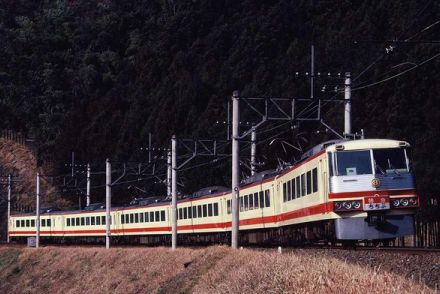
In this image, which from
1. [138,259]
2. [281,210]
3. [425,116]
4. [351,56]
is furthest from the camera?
[351,56]

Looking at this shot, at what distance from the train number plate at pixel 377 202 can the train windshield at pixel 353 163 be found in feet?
2.87

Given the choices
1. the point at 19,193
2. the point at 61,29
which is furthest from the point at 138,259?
the point at 61,29

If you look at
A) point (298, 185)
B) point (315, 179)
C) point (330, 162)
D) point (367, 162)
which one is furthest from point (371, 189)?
point (298, 185)

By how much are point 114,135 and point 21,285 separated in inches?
1877

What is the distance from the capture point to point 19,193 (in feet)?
323

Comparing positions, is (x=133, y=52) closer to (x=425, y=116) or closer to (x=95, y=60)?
(x=95, y=60)

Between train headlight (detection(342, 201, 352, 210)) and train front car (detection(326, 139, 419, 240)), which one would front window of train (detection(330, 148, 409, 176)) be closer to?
train front car (detection(326, 139, 419, 240))

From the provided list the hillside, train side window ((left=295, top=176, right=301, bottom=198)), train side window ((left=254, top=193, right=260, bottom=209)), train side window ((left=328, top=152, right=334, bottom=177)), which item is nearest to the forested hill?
the hillside

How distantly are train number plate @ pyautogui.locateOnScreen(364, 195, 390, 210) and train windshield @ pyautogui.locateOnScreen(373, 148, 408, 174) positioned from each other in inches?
34.4

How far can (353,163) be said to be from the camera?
23.4 metres

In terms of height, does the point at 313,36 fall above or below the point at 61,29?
below

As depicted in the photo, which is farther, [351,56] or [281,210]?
[351,56]

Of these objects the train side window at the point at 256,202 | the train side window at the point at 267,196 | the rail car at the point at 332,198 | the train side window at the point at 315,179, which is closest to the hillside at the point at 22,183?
the rail car at the point at 332,198

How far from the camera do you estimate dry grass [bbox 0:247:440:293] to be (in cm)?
1311
